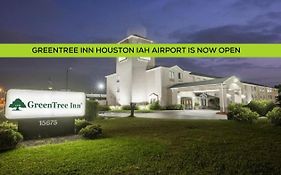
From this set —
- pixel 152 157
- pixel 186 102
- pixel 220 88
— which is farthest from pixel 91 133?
pixel 186 102

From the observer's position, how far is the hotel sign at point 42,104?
909cm

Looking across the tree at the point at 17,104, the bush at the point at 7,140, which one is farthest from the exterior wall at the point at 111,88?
the bush at the point at 7,140

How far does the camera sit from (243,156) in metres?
6.31

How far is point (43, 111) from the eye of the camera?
32.1ft

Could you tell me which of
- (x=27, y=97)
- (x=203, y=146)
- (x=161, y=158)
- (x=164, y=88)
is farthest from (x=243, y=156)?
(x=164, y=88)

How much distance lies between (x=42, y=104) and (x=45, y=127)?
1.05m

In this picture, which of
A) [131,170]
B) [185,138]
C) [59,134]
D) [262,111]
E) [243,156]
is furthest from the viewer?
[262,111]

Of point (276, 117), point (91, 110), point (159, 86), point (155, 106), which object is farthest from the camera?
point (159, 86)

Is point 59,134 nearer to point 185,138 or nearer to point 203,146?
point 185,138

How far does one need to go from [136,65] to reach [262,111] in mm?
25094

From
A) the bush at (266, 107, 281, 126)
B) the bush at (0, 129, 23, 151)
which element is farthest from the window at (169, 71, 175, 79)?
the bush at (0, 129, 23, 151)

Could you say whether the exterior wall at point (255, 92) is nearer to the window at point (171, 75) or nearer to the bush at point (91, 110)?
the window at point (171, 75)

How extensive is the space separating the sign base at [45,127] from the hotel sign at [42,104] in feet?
0.91

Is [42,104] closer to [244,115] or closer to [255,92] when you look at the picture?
[244,115]
